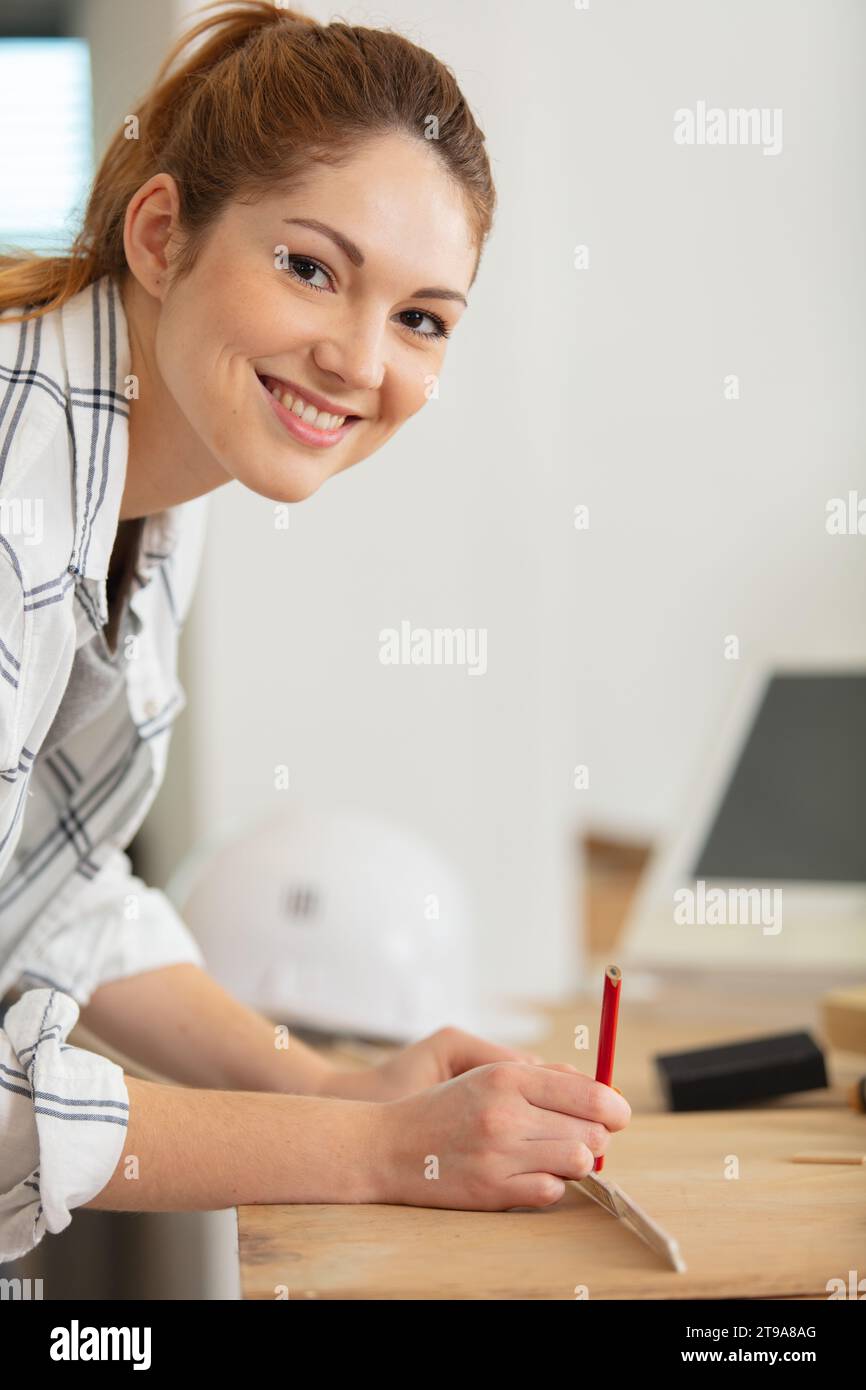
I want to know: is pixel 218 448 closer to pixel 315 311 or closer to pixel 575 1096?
pixel 315 311

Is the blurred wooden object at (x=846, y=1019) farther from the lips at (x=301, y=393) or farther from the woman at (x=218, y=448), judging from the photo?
the lips at (x=301, y=393)

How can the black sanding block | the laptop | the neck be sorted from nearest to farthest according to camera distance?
the neck
the black sanding block
the laptop

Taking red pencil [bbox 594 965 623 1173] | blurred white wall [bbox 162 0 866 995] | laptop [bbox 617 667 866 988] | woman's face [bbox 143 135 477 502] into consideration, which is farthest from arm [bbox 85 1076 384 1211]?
blurred white wall [bbox 162 0 866 995]

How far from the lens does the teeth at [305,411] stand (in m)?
0.82

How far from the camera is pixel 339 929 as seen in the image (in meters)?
1.28

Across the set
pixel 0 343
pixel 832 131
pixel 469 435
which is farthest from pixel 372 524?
pixel 832 131

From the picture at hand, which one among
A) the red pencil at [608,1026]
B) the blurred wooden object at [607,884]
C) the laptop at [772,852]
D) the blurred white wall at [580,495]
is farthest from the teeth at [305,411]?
the blurred wooden object at [607,884]

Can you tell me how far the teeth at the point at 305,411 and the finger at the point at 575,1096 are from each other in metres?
0.37

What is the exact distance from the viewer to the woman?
74cm

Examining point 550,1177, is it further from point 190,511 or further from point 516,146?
point 516,146

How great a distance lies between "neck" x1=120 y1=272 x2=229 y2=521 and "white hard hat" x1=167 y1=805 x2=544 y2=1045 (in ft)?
1.50

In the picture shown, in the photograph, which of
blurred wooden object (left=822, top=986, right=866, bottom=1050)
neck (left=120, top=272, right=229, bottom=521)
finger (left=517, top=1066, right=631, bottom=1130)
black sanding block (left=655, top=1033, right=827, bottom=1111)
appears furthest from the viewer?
blurred wooden object (left=822, top=986, right=866, bottom=1050)

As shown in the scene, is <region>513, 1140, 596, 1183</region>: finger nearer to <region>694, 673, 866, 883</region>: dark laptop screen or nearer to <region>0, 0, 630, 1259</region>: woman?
<region>0, 0, 630, 1259</region>: woman

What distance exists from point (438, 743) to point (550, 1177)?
4.17 ft
